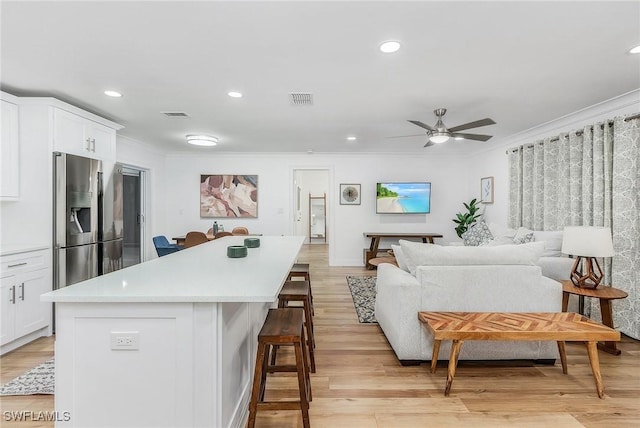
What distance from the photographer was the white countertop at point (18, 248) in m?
2.71

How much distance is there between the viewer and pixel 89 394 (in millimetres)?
1415

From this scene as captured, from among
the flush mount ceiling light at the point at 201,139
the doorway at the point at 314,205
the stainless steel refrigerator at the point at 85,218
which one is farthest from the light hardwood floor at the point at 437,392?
the doorway at the point at 314,205

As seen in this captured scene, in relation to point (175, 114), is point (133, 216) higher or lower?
lower

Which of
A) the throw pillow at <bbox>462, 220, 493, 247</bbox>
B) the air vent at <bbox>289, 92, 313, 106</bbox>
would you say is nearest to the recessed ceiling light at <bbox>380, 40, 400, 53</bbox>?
the air vent at <bbox>289, 92, 313, 106</bbox>

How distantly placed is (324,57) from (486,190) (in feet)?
15.8

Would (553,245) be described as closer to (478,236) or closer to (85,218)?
(478,236)

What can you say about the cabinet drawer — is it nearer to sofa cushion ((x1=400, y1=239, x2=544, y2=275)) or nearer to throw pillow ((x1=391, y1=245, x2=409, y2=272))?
throw pillow ((x1=391, y1=245, x2=409, y2=272))

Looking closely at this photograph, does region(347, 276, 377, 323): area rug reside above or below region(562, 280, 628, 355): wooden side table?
below

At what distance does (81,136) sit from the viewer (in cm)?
355

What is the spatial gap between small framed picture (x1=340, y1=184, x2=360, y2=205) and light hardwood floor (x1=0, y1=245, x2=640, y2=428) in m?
4.14

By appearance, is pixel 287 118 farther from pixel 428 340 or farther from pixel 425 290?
pixel 428 340

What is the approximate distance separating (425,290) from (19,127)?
13.5ft

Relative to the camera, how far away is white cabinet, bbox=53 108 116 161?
3254 mm

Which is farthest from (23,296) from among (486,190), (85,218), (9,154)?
(486,190)
